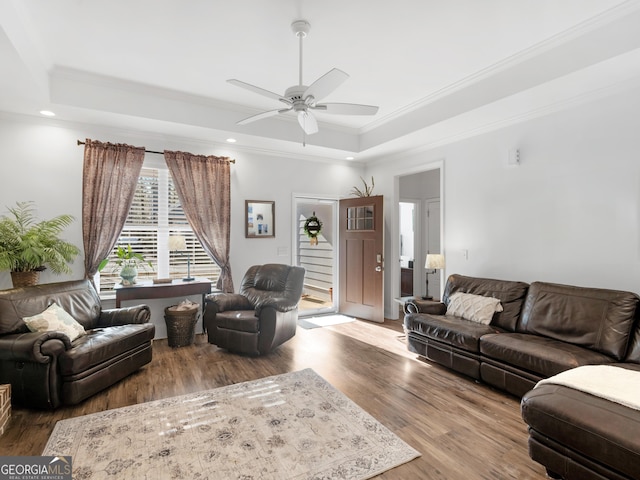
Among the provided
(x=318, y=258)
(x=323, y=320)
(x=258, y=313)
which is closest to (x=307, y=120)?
(x=258, y=313)

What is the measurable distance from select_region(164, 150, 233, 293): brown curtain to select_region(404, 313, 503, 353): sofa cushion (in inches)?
105

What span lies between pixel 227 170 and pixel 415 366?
12.0 ft

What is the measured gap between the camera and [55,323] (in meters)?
3.02

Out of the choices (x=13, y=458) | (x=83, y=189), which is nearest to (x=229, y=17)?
(x=83, y=189)

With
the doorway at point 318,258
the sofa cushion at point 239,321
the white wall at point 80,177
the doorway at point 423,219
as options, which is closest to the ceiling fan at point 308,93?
the sofa cushion at point 239,321

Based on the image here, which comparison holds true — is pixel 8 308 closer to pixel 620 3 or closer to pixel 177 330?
pixel 177 330

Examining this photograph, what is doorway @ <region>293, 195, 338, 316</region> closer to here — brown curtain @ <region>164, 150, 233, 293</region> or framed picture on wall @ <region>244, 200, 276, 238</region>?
framed picture on wall @ <region>244, 200, 276, 238</region>

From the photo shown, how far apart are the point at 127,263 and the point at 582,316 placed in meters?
5.11

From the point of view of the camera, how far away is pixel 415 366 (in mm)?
3715

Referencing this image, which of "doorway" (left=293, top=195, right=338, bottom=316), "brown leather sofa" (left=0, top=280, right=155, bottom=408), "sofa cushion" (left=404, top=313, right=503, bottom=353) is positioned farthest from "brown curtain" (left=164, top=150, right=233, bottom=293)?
"sofa cushion" (left=404, top=313, right=503, bottom=353)

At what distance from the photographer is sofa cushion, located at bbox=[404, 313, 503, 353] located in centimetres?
331

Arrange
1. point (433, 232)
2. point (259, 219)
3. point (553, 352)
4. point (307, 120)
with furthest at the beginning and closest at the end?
point (433, 232)
point (259, 219)
point (307, 120)
point (553, 352)

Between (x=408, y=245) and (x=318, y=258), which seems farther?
(x=318, y=258)

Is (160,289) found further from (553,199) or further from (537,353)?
(553,199)
